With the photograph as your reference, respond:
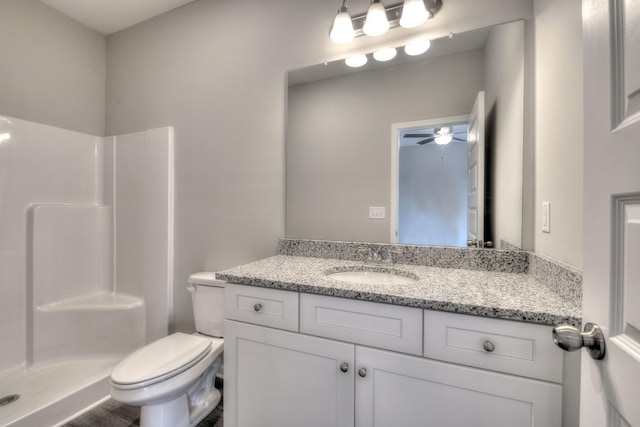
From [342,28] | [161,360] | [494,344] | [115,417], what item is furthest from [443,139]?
[115,417]

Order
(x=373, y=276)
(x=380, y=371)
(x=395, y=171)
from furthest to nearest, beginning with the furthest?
(x=395, y=171) < (x=373, y=276) < (x=380, y=371)

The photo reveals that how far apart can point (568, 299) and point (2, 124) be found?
298 cm

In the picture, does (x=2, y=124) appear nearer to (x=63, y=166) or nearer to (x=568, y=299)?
(x=63, y=166)

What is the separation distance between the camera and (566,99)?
0.94 metres

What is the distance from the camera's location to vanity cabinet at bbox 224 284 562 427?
0.78 meters

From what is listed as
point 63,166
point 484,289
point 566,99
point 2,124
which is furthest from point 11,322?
point 566,99

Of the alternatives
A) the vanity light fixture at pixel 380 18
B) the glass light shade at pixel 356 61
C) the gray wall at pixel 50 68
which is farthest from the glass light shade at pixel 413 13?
the gray wall at pixel 50 68

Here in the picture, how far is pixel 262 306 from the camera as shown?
114cm

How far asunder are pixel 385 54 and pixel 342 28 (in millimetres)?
258

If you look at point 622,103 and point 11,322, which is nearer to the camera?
point 622,103

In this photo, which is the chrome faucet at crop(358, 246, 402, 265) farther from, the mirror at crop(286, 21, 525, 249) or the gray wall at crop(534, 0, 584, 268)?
the gray wall at crop(534, 0, 584, 268)

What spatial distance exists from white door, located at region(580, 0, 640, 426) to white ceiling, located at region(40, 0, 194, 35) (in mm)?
2363

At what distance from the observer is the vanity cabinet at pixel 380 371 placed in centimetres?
78

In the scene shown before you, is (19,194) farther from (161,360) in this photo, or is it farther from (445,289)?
(445,289)
